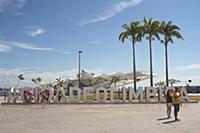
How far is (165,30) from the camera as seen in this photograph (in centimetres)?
5894

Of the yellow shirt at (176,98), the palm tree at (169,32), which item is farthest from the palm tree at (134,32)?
the yellow shirt at (176,98)

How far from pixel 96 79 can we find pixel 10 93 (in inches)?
2549

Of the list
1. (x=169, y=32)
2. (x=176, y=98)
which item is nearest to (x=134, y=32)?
(x=169, y=32)

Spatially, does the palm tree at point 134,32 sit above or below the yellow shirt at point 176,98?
above

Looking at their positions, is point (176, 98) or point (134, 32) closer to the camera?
point (176, 98)

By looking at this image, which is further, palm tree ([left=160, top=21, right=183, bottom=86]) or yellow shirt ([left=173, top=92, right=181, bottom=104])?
palm tree ([left=160, top=21, right=183, bottom=86])

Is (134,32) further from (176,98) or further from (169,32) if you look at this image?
(176,98)

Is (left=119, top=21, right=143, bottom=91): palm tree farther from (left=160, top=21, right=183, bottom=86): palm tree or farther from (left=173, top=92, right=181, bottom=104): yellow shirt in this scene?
(left=173, top=92, right=181, bottom=104): yellow shirt

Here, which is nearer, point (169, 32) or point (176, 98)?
point (176, 98)

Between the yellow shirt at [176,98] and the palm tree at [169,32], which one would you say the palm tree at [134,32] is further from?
the yellow shirt at [176,98]

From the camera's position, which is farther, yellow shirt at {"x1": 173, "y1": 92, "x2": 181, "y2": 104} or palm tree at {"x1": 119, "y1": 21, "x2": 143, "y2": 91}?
palm tree at {"x1": 119, "y1": 21, "x2": 143, "y2": 91}

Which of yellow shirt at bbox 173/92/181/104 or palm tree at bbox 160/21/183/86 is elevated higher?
palm tree at bbox 160/21/183/86

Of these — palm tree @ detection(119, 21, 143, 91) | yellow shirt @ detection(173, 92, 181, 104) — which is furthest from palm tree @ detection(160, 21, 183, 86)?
yellow shirt @ detection(173, 92, 181, 104)

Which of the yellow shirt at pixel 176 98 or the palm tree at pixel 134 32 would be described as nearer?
the yellow shirt at pixel 176 98
